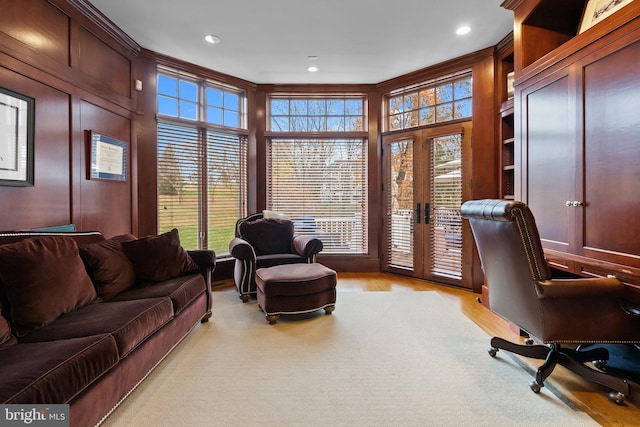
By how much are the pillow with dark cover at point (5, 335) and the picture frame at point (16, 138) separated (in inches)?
44.4

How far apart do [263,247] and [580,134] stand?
3157 mm

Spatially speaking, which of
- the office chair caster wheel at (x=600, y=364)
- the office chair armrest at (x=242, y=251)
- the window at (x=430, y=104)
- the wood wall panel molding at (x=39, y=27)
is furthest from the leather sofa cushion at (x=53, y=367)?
the window at (x=430, y=104)

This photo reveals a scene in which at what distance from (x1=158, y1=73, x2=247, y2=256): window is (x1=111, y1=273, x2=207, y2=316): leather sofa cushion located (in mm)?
1569

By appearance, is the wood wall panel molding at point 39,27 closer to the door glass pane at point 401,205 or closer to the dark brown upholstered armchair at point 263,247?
the dark brown upholstered armchair at point 263,247

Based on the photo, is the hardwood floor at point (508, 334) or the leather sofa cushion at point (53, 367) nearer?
the leather sofa cushion at point (53, 367)

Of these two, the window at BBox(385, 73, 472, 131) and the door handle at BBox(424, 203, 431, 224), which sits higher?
the window at BBox(385, 73, 472, 131)

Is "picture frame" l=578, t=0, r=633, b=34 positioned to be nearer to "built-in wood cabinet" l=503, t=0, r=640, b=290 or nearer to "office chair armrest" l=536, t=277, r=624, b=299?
"built-in wood cabinet" l=503, t=0, r=640, b=290

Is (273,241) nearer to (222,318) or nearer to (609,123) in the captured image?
(222,318)

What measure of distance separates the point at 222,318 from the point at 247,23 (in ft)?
9.42

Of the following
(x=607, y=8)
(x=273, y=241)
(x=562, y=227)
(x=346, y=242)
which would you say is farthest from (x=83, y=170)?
(x=607, y=8)

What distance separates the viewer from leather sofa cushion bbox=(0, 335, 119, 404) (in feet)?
3.59

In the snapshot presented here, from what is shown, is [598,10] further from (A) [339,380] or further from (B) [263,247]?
(B) [263,247]

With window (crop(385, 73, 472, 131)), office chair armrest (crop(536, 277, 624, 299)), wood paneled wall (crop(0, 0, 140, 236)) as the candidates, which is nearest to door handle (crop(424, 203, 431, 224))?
window (crop(385, 73, 472, 131))

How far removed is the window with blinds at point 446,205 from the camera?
3914 millimetres
